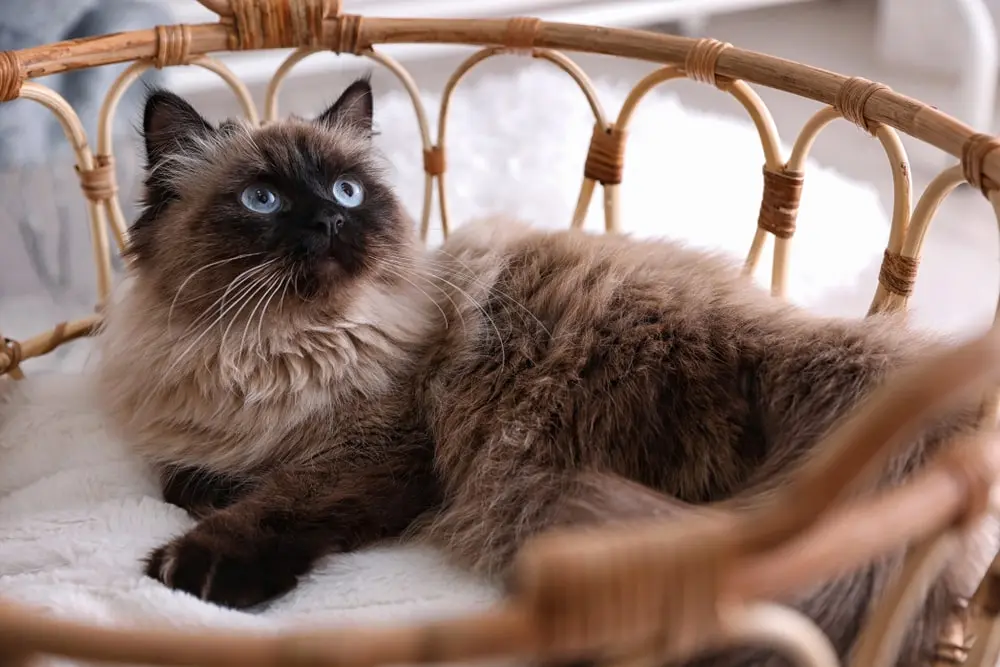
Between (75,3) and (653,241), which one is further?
(75,3)

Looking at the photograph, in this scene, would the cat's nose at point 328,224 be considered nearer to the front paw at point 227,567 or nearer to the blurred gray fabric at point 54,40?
the front paw at point 227,567

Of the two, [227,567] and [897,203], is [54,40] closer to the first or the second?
[227,567]

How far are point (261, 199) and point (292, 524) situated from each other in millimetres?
385

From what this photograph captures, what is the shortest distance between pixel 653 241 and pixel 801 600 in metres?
0.58

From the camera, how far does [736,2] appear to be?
8.59ft

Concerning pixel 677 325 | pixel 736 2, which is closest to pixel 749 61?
pixel 677 325

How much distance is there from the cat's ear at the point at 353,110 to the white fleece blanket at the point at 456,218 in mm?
534

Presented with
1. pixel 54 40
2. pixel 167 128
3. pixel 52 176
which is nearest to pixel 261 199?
pixel 167 128

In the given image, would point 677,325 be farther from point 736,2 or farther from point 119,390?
point 736,2

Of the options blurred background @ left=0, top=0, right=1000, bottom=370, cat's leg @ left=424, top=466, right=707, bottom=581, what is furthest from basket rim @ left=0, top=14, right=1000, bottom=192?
cat's leg @ left=424, top=466, right=707, bottom=581

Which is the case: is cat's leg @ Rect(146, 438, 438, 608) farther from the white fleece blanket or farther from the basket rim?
the basket rim

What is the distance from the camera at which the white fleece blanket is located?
100 centimetres

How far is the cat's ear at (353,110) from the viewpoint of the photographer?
1.27 metres

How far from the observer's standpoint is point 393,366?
117cm
